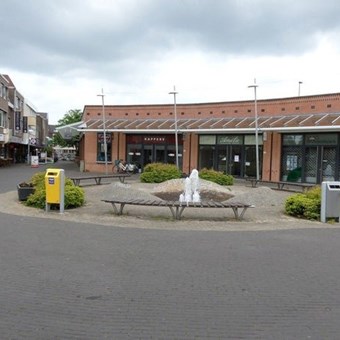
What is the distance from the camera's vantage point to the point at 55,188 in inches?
445

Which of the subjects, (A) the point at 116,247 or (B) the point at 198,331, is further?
(A) the point at 116,247

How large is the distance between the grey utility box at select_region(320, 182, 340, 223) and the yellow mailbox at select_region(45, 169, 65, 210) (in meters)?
6.84

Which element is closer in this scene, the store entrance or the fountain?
the fountain

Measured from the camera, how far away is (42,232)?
8.52 metres

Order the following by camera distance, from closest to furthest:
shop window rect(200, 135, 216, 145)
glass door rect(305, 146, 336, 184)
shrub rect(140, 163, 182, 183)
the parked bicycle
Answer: shrub rect(140, 163, 182, 183), glass door rect(305, 146, 336, 184), shop window rect(200, 135, 216, 145), the parked bicycle

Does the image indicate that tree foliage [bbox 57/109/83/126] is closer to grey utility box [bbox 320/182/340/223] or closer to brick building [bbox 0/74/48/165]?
brick building [bbox 0/74/48/165]

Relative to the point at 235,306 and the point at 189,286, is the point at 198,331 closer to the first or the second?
the point at 235,306

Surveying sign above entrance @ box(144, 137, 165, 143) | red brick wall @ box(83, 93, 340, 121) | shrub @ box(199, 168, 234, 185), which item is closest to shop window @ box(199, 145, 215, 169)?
red brick wall @ box(83, 93, 340, 121)

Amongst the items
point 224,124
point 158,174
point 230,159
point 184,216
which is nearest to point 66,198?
point 184,216

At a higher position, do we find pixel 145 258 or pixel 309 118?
pixel 309 118

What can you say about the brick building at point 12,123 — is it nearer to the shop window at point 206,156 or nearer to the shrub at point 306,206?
the shop window at point 206,156

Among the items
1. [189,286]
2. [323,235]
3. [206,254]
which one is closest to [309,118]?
[323,235]

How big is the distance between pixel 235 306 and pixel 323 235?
16.6 feet

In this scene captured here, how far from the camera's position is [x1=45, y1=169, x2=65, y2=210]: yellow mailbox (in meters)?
11.2
